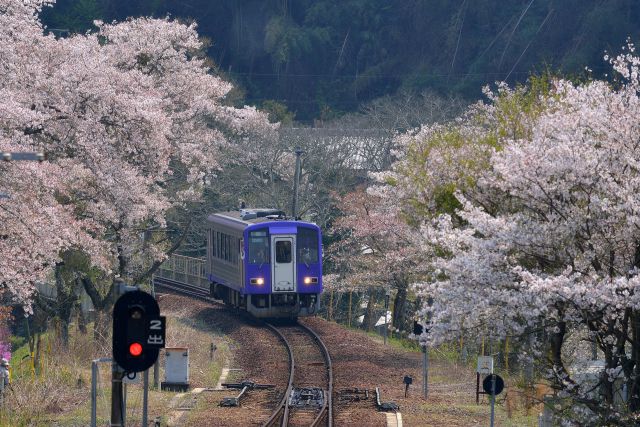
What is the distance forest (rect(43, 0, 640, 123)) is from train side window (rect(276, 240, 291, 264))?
1168 inches

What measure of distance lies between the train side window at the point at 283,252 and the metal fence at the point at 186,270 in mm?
11269

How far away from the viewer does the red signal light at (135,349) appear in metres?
8.80

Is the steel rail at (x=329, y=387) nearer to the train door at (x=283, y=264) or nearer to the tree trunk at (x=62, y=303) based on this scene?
the train door at (x=283, y=264)

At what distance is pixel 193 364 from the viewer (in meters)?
21.5

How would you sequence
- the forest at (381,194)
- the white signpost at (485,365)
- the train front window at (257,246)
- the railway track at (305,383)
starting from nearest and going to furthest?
the forest at (381,194) < the white signpost at (485,365) < the railway track at (305,383) < the train front window at (257,246)

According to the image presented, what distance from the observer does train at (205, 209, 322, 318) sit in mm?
26844

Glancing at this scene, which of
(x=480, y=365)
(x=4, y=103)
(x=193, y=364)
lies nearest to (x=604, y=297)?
(x=480, y=365)

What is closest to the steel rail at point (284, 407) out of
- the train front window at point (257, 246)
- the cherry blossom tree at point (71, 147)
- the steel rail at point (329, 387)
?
the steel rail at point (329, 387)

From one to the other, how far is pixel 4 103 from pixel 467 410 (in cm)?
855

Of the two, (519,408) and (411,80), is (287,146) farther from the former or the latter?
(519,408)

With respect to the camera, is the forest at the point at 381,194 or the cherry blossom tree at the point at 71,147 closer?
the forest at the point at 381,194

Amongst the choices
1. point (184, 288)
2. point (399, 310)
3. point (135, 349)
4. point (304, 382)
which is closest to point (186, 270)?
point (184, 288)

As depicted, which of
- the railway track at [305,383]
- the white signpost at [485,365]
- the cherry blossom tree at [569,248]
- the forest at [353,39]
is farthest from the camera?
the forest at [353,39]

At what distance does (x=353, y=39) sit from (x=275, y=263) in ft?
120
